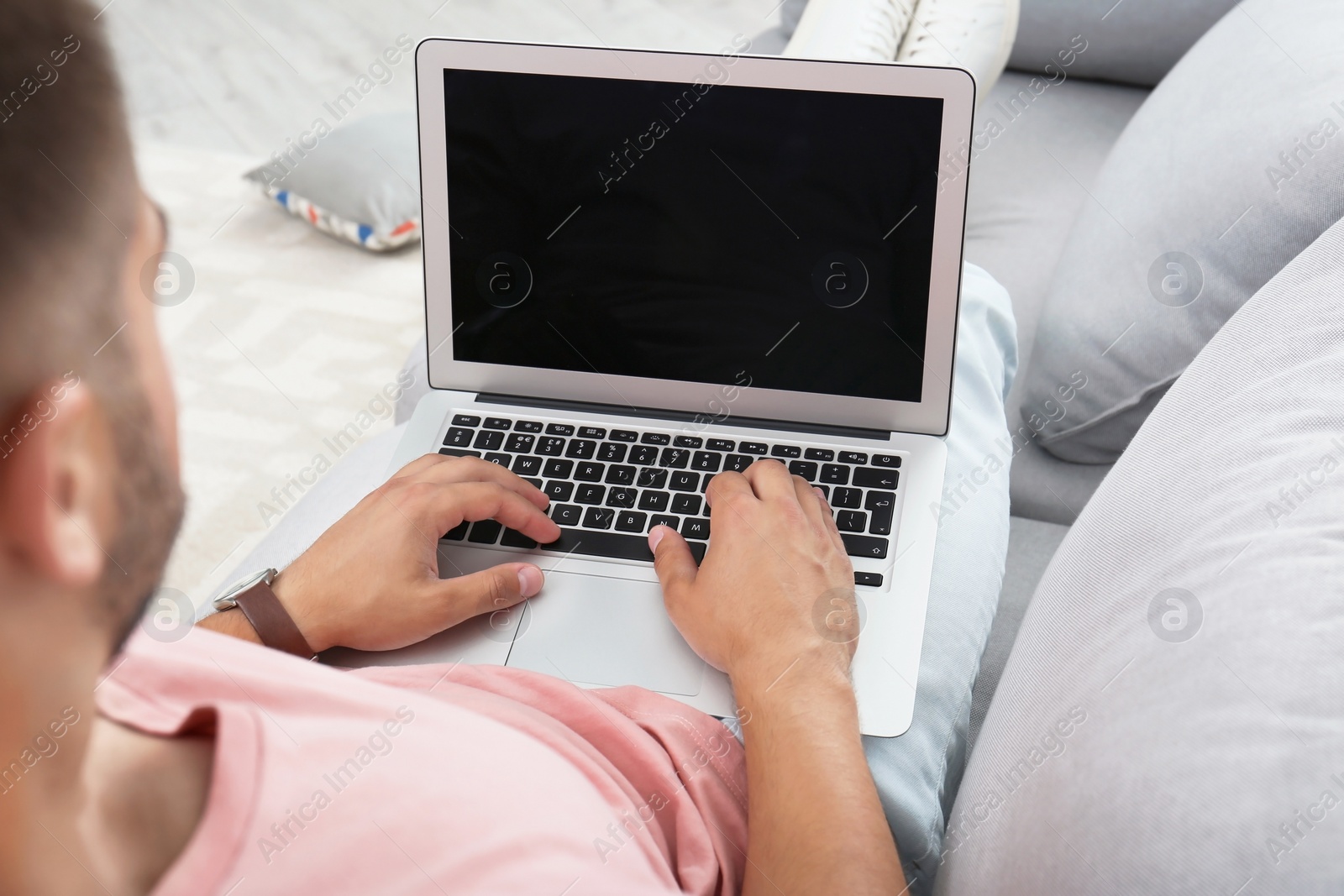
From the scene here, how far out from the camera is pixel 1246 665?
48 centimetres

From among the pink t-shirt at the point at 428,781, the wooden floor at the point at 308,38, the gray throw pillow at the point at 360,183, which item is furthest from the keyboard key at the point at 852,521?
the wooden floor at the point at 308,38

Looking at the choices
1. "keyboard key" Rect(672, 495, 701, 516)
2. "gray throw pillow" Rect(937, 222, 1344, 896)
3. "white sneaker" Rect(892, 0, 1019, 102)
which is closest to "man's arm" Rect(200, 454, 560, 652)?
"keyboard key" Rect(672, 495, 701, 516)

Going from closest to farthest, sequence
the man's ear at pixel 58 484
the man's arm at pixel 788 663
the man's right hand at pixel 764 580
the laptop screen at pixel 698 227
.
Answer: the man's ear at pixel 58 484 < the man's arm at pixel 788 663 < the man's right hand at pixel 764 580 < the laptop screen at pixel 698 227

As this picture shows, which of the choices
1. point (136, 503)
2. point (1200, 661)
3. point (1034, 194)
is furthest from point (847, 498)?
point (1034, 194)

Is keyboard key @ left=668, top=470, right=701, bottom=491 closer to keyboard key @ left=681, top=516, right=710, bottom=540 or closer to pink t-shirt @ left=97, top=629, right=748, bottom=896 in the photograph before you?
keyboard key @ left=681, top=516, right=710, bottom=540

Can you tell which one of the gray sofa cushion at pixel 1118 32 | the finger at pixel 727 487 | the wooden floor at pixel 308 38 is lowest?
the finger at pixel 727 487

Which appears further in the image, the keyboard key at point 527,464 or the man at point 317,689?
the keyboard key at point 527,464

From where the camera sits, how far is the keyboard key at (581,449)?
0.86m

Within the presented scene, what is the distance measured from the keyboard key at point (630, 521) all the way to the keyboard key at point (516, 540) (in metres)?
0.07

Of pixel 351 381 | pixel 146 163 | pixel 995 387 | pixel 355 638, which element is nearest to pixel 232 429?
pixel 351 381

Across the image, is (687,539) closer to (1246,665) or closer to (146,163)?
(1246,665)

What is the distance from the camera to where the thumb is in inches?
28.2

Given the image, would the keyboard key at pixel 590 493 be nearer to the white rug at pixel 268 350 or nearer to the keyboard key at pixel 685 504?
the keyboard key at pixel 685 504

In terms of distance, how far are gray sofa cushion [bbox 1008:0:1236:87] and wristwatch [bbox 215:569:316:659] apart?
1.46 meters
